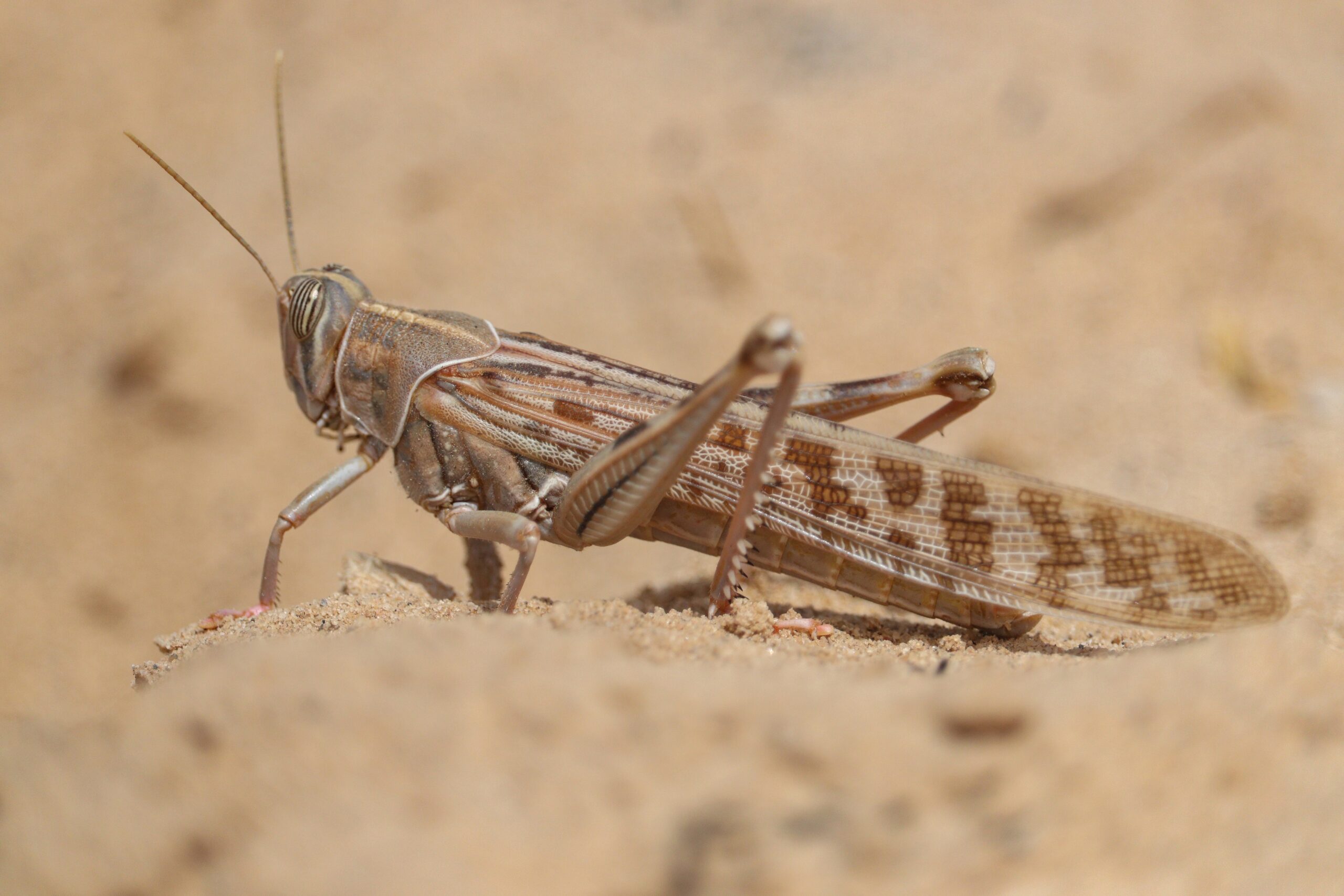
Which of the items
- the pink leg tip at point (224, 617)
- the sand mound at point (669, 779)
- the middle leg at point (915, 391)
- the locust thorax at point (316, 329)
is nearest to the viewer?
the sand mound at point (669, 779)

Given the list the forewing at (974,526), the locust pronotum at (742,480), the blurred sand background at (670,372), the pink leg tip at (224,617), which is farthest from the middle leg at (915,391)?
the pink leg tip at (224,617)

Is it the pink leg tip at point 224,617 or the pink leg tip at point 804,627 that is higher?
the pink leg tip at point 804,627

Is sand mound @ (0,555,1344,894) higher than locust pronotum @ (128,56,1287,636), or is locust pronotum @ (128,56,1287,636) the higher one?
locust pronotum @ (128,56,1287,636)

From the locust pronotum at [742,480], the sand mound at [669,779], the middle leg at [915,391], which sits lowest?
the sand mound at [669,779]

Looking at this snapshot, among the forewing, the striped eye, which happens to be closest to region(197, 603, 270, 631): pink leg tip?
the striped eye

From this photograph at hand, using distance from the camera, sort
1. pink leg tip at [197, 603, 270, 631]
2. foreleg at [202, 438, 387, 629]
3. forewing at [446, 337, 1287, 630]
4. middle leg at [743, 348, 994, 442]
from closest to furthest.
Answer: forewing at [446, 337, 1287, 630] → pink leg tip at [197, 603, 270, 631] → middle leg at [743, 348, 994, 442] → foreleg at [202, 438, 387, 629]

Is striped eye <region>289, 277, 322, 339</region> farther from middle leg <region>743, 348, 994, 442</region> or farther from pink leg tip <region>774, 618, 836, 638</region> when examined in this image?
pink leg tip <region>774, 618, 836, 638</region>

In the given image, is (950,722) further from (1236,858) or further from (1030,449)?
(1030,449)

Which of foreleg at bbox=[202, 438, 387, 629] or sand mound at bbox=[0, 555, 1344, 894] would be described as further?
foreleg at bbox=[202, 438, 387, 629]

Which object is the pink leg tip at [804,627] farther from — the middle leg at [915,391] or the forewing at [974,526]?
the middle leg at [915,391]
